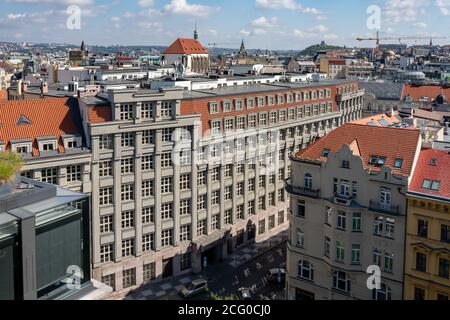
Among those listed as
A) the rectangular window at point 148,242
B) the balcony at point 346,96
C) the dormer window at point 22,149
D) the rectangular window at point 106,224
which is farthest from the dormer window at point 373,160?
the balcony at point 346,96

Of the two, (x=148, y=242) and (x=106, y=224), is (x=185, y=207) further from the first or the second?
(x=106, y=224)

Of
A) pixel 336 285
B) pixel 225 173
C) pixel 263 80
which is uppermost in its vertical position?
pixel 263 80

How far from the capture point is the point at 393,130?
47.0 metres

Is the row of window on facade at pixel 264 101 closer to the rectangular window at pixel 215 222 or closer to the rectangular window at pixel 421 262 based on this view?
the rectangular window at pixel 215 222

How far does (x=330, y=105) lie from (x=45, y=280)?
2552 inches

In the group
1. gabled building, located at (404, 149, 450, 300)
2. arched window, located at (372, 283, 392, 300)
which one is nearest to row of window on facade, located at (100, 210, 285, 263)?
arched window, located at (372, 283, 392, 300)

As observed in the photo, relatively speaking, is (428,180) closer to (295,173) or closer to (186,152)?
(295,173)

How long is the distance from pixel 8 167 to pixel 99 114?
30328 mm

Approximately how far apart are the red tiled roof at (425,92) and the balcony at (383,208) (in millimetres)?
77573

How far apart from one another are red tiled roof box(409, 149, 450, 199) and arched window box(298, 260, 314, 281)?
1118 cm

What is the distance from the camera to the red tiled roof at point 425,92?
116 metres

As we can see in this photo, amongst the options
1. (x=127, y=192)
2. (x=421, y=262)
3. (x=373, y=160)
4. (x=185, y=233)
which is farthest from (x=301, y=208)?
(x=127, y=192)

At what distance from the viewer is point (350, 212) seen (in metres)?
44.9

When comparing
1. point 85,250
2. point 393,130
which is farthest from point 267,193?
point 85,250
